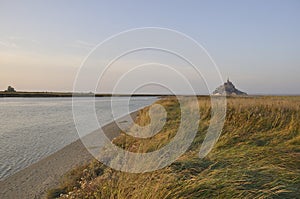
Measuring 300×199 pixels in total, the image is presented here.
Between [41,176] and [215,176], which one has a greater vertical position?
[215,176]

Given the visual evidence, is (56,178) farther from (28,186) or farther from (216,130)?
(216,130)

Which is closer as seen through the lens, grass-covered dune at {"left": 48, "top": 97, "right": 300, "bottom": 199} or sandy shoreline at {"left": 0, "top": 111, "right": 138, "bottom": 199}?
grass-covered dune at {"left": 48, "top": 97, "right": 300, "bottom": 199}

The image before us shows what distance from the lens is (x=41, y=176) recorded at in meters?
7.47

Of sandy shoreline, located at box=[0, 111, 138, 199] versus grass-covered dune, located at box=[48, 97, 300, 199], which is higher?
grass-covered dune, located at box=[48, 97, 300, 199]

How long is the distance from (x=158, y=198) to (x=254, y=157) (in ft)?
10.2

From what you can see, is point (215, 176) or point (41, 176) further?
point (41, 176)

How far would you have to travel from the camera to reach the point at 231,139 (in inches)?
313

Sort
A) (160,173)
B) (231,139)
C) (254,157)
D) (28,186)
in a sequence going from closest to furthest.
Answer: (160,173)
(254,157)
(28,186)
(231,139)

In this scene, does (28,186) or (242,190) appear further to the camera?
(28,186)

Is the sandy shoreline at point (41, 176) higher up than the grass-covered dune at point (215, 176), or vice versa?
the grass-covered dune at point (215, 176)

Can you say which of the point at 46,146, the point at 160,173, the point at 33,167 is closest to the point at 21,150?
the point at 46,146

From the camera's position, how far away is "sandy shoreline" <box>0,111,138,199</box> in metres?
6.35

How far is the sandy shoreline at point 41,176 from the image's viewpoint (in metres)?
6.35

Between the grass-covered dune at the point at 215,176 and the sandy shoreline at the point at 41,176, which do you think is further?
the sandy shoreline at the point at 41,176
